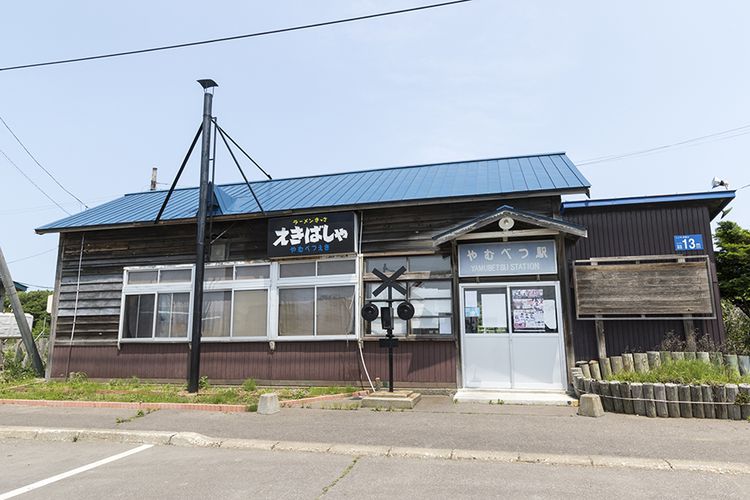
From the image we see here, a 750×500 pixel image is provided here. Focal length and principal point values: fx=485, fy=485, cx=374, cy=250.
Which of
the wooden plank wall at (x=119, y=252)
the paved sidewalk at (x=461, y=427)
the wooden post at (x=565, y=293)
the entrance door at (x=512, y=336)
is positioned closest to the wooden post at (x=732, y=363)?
the paved sidewalk at (x=461, y=427)

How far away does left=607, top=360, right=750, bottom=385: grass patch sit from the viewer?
806 cm

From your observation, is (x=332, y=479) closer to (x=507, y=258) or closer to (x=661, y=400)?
(x=661, y=400)

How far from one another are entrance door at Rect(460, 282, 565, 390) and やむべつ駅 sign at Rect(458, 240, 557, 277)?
1.00 feet

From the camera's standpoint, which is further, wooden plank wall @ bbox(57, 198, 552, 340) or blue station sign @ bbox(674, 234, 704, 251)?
wooden plank wall @ bbox(57, 198, 552, 340)

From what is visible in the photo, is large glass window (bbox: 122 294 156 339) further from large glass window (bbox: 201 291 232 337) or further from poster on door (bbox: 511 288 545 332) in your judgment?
poster on door (bbox: 511 288 545 332)

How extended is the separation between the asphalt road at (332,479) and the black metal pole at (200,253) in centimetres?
462

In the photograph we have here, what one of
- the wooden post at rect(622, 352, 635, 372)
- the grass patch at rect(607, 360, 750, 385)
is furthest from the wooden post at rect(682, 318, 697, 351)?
the wooden post at rect(622, 352, 635, 372)

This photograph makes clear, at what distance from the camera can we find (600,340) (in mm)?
10211

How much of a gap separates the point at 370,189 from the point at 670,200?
22.5ft

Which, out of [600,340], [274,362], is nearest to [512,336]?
[600,340]

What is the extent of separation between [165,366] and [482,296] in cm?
827

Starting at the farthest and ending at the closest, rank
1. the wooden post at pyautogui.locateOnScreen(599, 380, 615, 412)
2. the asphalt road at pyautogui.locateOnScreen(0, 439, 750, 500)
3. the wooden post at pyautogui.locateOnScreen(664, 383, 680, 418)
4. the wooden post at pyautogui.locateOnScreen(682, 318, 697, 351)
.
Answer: the wooden post at pyautogui.locateOnScreen(682, 318, 697, 351) → the wooden post at pyautogui.locateOnScreen(599, 380, 615, 412) → the wooden post at pyautogui.locateOnScreen(664, 383, 680, 418) → the asphalt road at pyautogui.locateOnScreen(0, 439, 750, 500)

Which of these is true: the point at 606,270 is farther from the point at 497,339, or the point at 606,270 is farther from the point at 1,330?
the point at 1,330

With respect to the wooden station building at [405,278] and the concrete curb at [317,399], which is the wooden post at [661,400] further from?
the concrete curb at [317,399]
